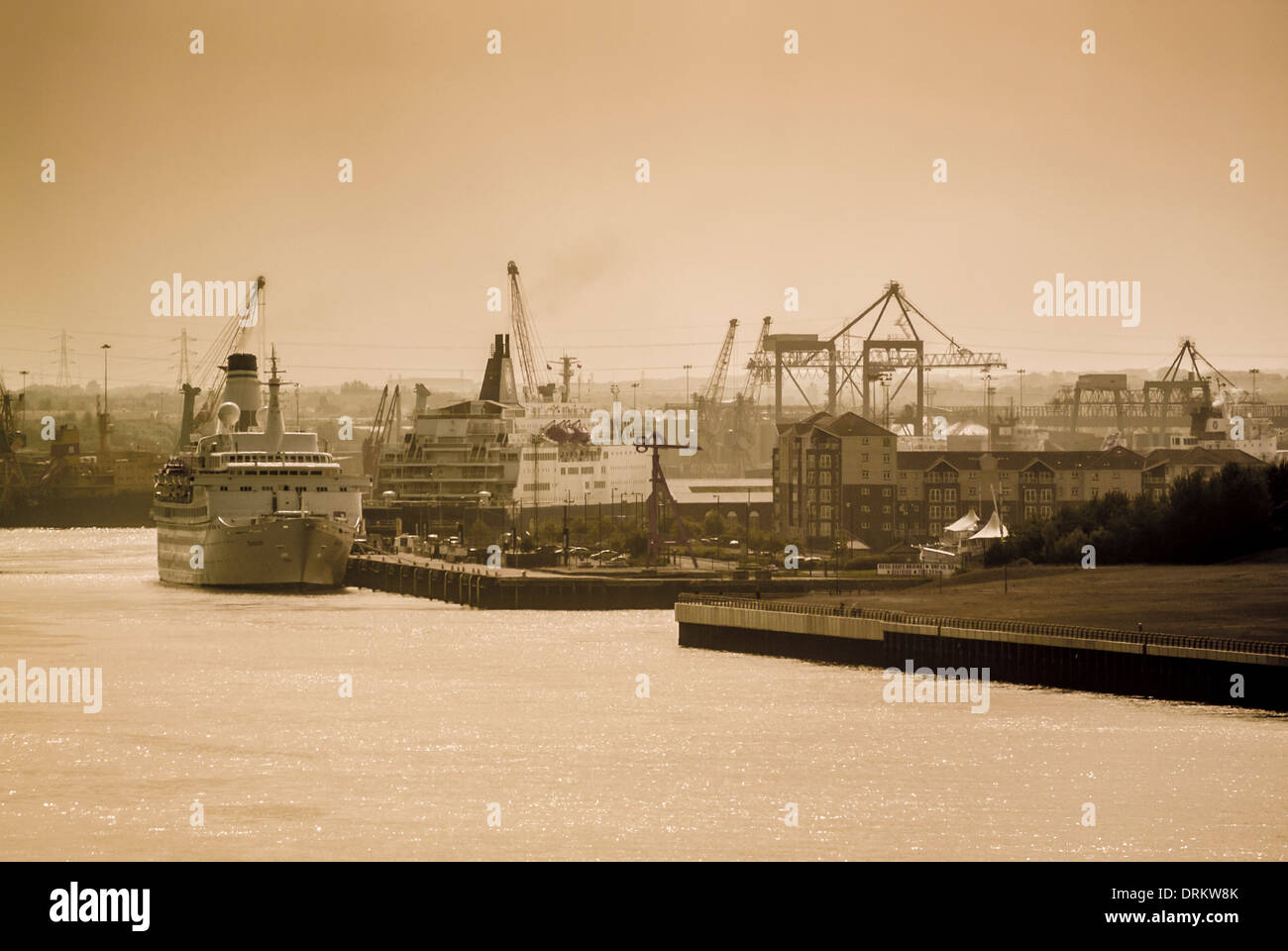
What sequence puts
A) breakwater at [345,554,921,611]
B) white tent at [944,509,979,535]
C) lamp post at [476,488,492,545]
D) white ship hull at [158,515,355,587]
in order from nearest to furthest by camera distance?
breakwater at [345,554,921,611] → white ship hull at [158,515,355,587] → white tent at [944,509,979,535] → lamp post at [476,488,492,545]

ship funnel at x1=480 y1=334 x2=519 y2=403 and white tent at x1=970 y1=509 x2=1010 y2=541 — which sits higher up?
ship funnel at x1=480 y1=334 x2=519 y2=403

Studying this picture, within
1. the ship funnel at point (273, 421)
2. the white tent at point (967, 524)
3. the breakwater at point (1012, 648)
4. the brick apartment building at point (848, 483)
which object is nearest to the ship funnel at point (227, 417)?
the ship funnel at point (273, 421)

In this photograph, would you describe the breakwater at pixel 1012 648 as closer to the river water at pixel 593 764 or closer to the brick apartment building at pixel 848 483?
the river water at pixel 593 764

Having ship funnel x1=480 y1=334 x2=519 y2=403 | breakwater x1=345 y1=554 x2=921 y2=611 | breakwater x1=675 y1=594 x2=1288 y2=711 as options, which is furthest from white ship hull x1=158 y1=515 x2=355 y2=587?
ship funnel x1=480 y1=334 x2=519 y2=403

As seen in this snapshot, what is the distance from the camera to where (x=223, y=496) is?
69.5m

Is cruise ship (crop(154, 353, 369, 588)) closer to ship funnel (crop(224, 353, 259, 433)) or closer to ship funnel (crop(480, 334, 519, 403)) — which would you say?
ship funnel (crop(224, 353, 259, 433))

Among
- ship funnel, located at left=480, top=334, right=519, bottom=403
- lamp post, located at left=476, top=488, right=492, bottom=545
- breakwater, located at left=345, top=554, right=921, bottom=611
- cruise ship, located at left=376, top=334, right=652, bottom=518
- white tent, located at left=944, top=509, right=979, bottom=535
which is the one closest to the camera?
breakwater, located at left=345, top=554, right=921, bottom=611

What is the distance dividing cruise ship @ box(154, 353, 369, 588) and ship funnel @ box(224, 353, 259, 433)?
735cm

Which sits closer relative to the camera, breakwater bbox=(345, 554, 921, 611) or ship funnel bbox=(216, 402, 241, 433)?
breakwater bbox=(345, 554, 921, 611)

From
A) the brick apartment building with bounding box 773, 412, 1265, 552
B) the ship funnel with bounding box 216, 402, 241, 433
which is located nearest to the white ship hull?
the ship funnel with bounding box 216, 402, 241, 433

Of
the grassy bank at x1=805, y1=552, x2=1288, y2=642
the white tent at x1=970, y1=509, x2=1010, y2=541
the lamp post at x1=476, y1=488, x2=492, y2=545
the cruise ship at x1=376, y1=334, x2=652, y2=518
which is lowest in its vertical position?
the grassy bank at x1=805, y1=552, x2=1288, y2=642

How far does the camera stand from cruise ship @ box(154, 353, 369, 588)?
67.2m

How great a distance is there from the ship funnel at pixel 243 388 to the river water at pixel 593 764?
4269 cm

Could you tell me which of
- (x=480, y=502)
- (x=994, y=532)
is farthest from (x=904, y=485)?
(x=480, y=502)
